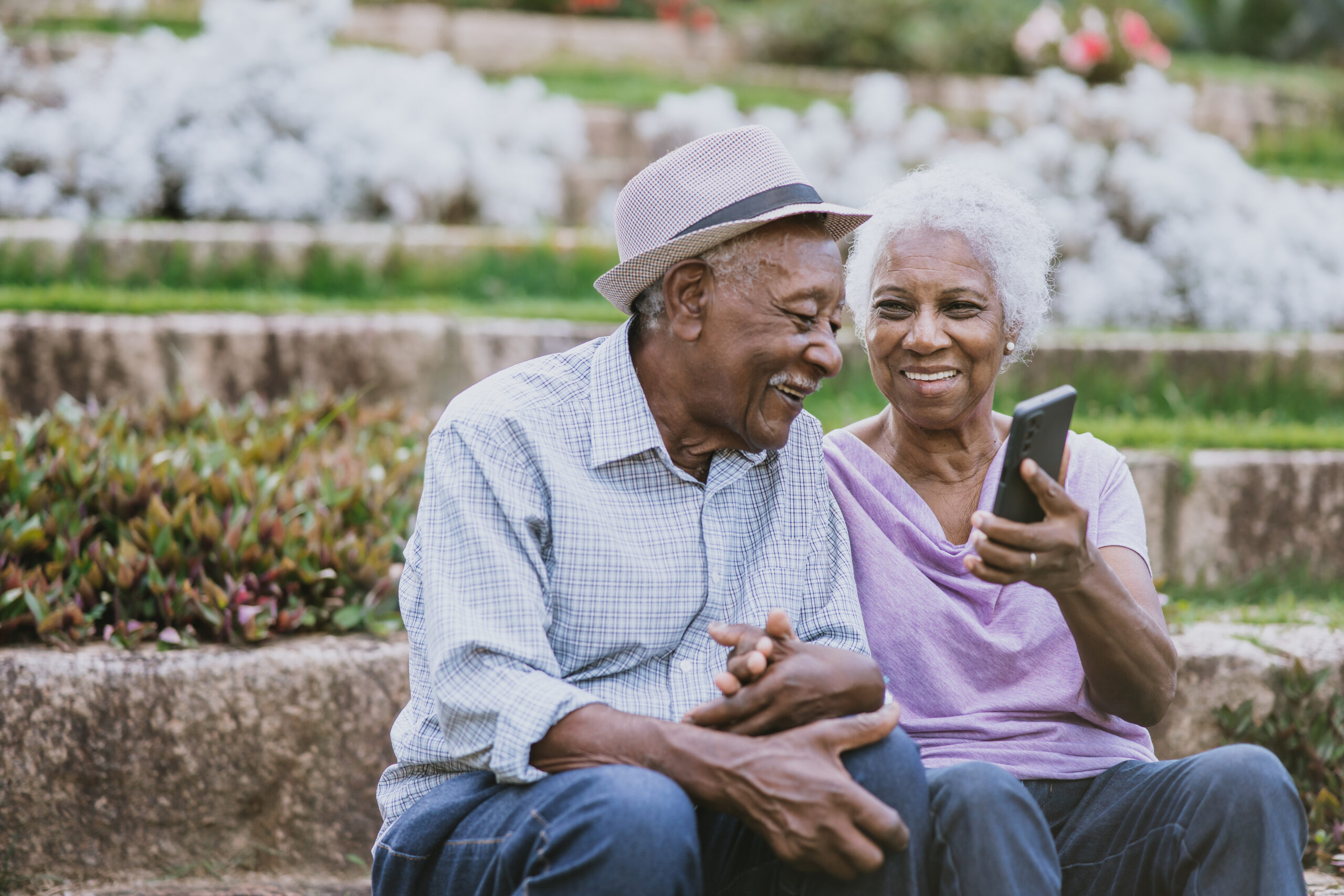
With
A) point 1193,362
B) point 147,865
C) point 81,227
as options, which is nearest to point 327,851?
point 147,865

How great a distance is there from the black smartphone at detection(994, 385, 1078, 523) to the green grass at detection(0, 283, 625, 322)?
319cm

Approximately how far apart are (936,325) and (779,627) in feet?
2.70

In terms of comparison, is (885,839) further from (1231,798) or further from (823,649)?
(1231,798)

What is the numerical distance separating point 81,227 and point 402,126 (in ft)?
5.92

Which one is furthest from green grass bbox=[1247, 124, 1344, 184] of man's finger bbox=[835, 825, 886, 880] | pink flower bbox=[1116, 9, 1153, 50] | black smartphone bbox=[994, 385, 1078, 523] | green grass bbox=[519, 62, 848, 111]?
man's finger bbox=[835, 825, 886, 880]

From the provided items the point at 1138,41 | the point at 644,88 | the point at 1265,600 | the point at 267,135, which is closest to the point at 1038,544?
the point at 1265,600

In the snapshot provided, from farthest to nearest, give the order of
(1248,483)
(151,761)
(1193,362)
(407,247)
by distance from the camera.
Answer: (407,247) → (1193,362) → (1248,483) → (151,761)

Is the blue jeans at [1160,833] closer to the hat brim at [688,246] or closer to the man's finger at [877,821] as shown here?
the man's finger at [877,821]

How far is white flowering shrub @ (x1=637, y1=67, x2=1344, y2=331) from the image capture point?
21.7 ft

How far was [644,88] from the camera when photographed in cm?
957

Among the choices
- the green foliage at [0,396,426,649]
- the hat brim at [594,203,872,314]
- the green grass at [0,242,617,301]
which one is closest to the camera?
the hat brim at [594,203,872,314]

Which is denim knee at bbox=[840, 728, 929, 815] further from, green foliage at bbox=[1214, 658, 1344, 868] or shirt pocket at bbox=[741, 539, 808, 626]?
green foliage at bbox=[1214, 658, 1344, 868]

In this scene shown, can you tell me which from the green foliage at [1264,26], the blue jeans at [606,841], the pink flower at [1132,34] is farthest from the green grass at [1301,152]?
the blue jeans at [606,841]

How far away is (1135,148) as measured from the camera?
7.24 m
